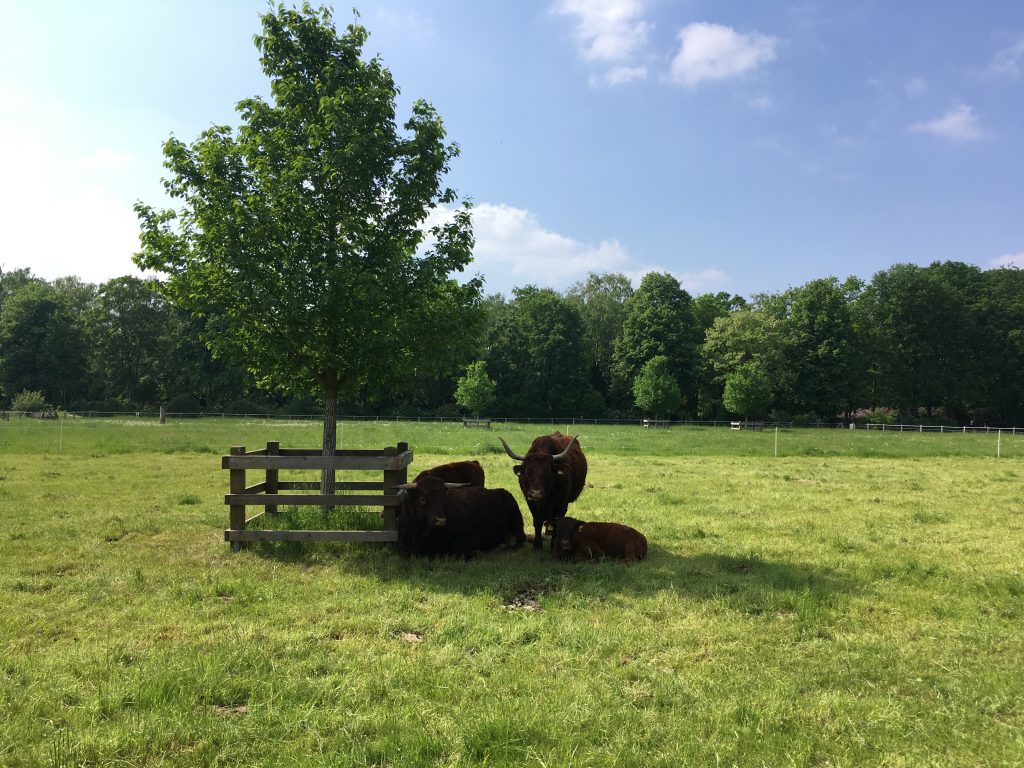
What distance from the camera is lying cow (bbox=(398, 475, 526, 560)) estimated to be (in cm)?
804

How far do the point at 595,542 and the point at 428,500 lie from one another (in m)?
2.33

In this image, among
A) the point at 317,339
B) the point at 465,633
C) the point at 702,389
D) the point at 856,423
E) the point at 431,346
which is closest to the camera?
the point at 465,633

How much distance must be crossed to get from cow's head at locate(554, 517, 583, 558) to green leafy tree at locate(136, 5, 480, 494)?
3341 millimetres

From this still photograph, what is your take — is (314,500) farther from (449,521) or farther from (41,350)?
(41,350)

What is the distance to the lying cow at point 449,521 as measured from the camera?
316 inches

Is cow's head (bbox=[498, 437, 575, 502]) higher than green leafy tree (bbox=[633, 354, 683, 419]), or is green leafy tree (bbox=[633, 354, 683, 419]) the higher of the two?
green leafy tree (bbox=[633, 354, 683, 419])

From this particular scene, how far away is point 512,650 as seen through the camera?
4793 millimetres

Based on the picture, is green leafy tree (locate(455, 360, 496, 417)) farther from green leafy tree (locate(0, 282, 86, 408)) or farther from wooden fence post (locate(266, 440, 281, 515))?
wooden fence post (locate(266, 440, 281, 515))

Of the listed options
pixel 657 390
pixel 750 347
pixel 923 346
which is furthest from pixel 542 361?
pixel 923 346

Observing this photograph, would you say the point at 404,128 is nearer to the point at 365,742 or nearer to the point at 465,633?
the point at 465,633

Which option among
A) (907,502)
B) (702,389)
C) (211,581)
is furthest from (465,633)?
(702,389)

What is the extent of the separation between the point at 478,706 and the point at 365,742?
747mm

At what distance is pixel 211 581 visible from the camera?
21.7ft

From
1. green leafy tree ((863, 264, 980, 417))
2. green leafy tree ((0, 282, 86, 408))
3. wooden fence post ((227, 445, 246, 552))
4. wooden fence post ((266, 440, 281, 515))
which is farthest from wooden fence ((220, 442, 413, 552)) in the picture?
green leafy tree ((0, 282, 86, 408))
